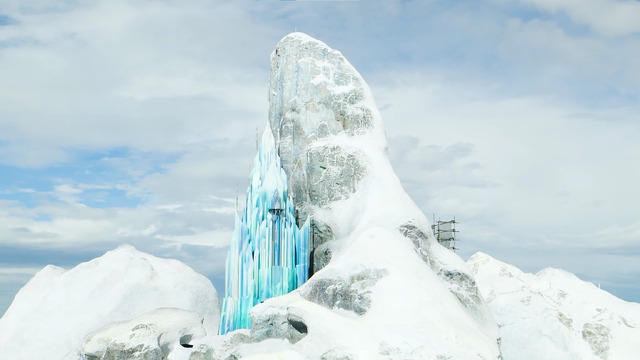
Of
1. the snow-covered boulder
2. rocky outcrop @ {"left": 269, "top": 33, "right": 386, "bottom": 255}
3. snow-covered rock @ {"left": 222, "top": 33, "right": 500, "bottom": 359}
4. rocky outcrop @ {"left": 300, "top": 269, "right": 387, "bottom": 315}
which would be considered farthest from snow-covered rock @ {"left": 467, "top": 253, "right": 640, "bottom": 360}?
the snow-covered boulder

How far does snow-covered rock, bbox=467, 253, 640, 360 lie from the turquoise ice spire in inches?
653

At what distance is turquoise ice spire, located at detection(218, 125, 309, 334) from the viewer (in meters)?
44.9

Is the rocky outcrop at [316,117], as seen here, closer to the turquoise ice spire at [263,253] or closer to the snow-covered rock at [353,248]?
the snow-covered rock at [353,248]

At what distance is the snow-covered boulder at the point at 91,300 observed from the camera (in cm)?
5028

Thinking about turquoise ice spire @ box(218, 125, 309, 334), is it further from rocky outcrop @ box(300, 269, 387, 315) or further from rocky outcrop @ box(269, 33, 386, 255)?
rocky outcrop @ box(300, 269, 387, 315)

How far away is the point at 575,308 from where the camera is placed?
60.2 meters

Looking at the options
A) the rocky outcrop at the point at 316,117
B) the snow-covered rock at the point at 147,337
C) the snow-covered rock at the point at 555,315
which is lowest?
the snow-covered rock at the point at 147,337

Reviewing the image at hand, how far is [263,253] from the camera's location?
45.2 meters

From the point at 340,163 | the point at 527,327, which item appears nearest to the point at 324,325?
the point at 340,163

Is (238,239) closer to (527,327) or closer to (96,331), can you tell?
(96,331)

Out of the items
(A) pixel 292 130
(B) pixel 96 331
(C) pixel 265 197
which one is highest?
(A) pixel 292 130

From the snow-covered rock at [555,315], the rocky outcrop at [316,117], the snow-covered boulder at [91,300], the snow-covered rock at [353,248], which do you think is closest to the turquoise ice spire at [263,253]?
the snow-covered rock at [353,248]

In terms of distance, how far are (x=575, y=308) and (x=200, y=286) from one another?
28975 mm

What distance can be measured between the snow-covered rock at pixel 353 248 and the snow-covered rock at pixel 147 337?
8.64 m
